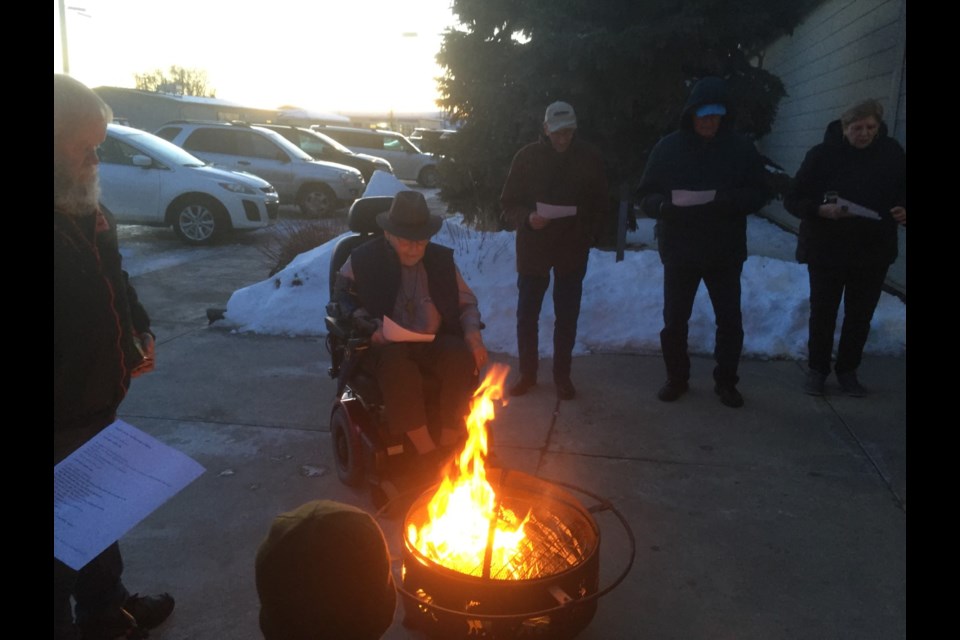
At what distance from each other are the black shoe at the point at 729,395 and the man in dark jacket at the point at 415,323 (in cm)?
215

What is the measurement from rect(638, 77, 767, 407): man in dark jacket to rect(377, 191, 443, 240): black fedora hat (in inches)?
70.8

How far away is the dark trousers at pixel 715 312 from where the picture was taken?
5.12m

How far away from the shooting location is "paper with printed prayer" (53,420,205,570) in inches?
75.4

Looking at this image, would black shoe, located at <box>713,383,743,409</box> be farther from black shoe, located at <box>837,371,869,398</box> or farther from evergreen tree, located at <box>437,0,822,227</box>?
evergreen tree, located at <box>437,0,822,227</box>

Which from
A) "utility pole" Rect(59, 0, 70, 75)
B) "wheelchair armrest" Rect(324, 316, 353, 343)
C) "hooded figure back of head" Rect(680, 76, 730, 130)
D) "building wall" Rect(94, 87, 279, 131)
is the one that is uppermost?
"utility pole" Rect(59, 0, 70, 75)

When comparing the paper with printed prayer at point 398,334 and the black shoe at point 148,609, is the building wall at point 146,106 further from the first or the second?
the black shoe at point 148,609

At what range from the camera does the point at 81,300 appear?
84.4 inches

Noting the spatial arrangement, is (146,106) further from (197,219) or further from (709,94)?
(709,94)

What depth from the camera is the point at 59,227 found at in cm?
209

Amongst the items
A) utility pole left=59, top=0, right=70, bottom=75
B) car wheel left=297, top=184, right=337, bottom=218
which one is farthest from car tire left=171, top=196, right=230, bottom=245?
utility pole left=59, top=0, right=70, bottom=75

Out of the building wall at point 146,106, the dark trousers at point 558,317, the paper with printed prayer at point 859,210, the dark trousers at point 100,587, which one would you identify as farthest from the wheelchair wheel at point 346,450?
the building wall at point 146,106

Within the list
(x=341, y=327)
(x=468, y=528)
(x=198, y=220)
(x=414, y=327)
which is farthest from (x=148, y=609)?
(x=198, y=220)

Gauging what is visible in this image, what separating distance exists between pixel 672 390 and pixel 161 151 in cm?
1093
